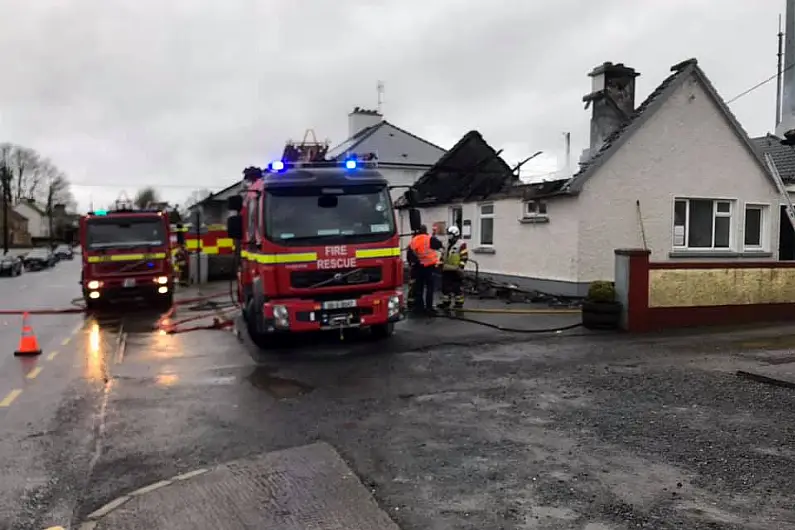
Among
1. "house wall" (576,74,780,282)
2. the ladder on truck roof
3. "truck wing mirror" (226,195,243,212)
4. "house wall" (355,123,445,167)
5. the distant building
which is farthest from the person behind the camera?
the distant building

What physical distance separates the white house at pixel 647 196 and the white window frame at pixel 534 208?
3cm

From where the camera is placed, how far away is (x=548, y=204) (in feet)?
56.7

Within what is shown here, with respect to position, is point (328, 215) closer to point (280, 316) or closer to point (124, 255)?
point (280, 316)

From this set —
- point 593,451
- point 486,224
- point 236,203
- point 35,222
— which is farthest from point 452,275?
point 35,222

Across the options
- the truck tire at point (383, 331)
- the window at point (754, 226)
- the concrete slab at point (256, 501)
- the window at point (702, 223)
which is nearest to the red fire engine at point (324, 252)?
the truck tire at point (383, 331)

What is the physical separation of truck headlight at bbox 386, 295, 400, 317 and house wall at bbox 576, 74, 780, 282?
6855 millimetres

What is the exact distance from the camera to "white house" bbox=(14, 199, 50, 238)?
364ft

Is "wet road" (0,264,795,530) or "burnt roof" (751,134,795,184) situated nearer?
"wet road" (0,264,795,530)

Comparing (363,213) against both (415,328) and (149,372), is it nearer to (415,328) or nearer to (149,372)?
(415,328)

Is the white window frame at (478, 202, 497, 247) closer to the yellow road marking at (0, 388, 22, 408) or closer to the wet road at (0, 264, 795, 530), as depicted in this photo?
the wet road at (0, 264, 795, 530)

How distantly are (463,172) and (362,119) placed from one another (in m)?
21.4

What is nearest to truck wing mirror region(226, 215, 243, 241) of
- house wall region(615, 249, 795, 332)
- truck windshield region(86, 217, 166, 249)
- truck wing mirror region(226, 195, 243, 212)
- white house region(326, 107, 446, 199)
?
truck wing mirror region(226, 195, 243, 212)

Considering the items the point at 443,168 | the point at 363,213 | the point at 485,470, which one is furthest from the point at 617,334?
the point at 443,168

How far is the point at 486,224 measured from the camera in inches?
810
